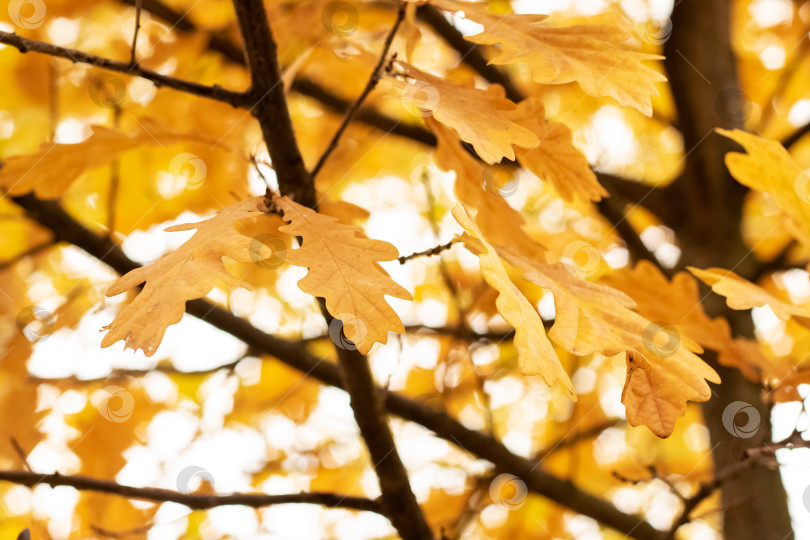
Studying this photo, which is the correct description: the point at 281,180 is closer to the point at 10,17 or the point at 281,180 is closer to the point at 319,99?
the point at 319,99

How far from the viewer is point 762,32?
266 cm

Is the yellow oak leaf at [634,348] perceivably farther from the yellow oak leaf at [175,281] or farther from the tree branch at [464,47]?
the tree branch at [464,47]

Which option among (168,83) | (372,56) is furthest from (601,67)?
(168,83)

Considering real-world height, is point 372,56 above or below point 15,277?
above

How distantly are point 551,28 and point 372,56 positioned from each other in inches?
13.0

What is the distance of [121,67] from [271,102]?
22cm

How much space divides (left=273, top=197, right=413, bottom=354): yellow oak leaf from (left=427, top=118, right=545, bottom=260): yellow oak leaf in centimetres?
36

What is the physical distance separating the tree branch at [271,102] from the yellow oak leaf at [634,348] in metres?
0.39

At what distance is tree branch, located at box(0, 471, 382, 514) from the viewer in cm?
98

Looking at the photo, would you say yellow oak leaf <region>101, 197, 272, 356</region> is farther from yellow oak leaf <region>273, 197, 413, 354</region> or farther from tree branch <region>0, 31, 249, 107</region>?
tree branch <region>0, 31, 249, 107</region>

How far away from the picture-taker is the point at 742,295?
37.6 inches

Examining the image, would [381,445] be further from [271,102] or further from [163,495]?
[271,102]

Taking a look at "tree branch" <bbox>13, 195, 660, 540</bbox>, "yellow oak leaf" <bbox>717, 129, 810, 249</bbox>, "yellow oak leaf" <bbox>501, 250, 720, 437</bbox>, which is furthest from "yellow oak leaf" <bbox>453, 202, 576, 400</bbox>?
"tree branch" <bbox>13, 195, 660, 540</bbox>

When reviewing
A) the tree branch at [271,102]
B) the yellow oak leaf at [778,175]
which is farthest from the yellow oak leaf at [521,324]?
the yellow oak leaf at [778,175]
